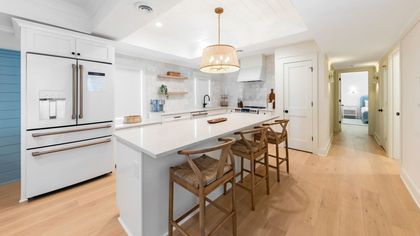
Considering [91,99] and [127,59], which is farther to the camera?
[127,59]

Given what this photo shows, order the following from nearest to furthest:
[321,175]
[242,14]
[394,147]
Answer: [321,175] < [242,14] < [394,147]

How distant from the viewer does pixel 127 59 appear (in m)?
3.95

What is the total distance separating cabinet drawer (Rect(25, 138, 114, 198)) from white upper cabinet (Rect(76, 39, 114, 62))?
1.25m

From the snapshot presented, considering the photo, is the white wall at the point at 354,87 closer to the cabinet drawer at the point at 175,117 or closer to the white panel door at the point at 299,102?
the white panel door at the point at 299,102

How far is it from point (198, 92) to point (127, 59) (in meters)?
2.33

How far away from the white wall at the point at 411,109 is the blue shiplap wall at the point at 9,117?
559 cm

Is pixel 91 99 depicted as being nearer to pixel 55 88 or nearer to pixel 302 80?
pixel 55 88

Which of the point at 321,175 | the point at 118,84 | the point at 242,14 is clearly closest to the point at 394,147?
the point at 321,175

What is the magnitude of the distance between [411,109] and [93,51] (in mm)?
4434

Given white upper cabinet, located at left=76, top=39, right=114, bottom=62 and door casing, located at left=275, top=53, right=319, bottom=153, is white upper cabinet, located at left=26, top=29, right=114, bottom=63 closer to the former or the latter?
white upper cabinet, located at left=76, top=39, right=114, bottom=62

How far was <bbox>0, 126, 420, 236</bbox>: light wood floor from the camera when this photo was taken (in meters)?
1.68

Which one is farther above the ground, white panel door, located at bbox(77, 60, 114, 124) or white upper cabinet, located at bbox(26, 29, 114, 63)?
white upper cabinet, located at bbox(26, 29, 114, 63)

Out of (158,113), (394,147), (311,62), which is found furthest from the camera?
(158,113)

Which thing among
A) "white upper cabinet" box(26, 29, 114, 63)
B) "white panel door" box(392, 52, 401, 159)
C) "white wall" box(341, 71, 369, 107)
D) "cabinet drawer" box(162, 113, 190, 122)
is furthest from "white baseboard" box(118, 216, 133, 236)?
"white wall" box(341, 71, 369, 107)
